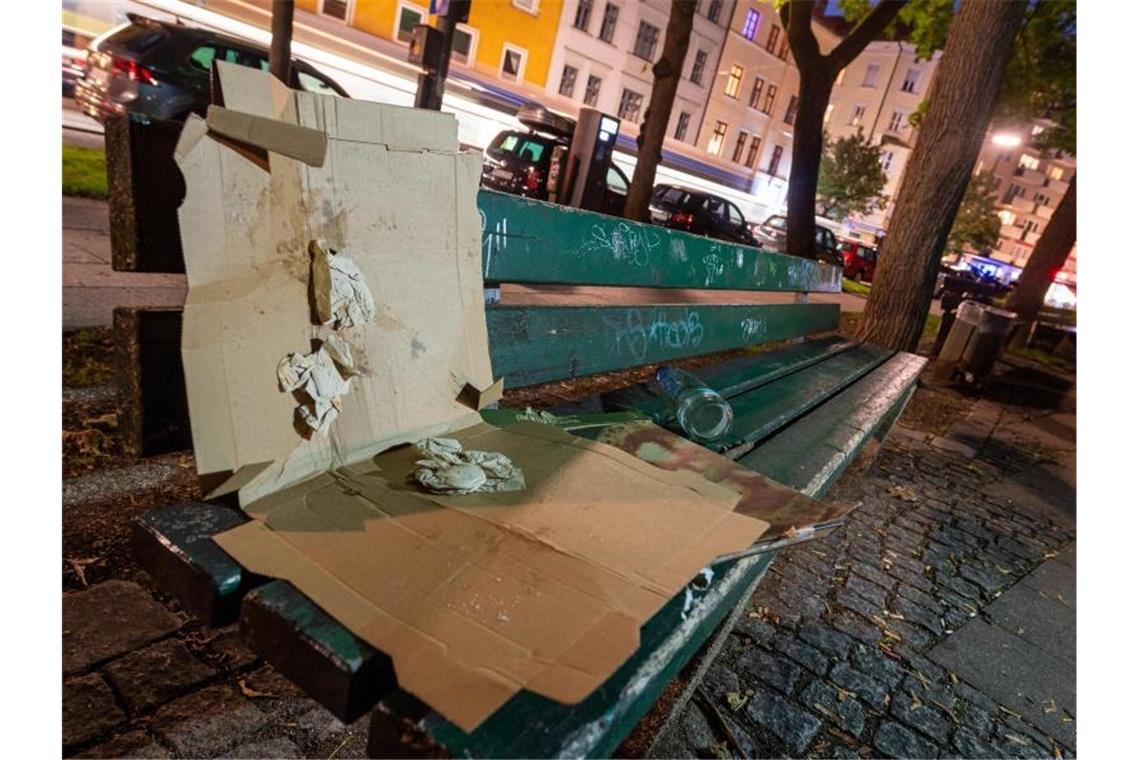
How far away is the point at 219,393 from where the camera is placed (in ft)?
3.28

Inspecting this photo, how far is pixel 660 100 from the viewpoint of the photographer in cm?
Result: 1095

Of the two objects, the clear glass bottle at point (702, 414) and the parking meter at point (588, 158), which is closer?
the clear glass bottle at point (702, 414)

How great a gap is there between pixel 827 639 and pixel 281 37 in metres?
9.03

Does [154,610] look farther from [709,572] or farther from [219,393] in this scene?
[709,572]

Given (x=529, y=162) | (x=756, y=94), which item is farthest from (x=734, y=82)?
(x=529, y=162)

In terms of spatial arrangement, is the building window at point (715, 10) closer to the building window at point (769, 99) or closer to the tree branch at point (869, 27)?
the building window at point (769, 99)

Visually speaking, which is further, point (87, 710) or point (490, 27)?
point (490, 27)

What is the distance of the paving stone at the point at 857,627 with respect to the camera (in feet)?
7.80

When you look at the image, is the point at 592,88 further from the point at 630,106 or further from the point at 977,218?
the point at 977,218

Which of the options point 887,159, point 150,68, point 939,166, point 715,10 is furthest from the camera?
point 887,159

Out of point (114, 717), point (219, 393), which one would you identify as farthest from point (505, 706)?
point (114, 717)

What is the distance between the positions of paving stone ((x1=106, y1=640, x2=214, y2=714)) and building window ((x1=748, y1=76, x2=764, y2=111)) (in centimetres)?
4178

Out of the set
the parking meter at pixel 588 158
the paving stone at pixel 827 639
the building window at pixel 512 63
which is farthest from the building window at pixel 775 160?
the paving stone at pixel 827 639

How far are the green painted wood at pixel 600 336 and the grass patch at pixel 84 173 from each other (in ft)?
18.9
